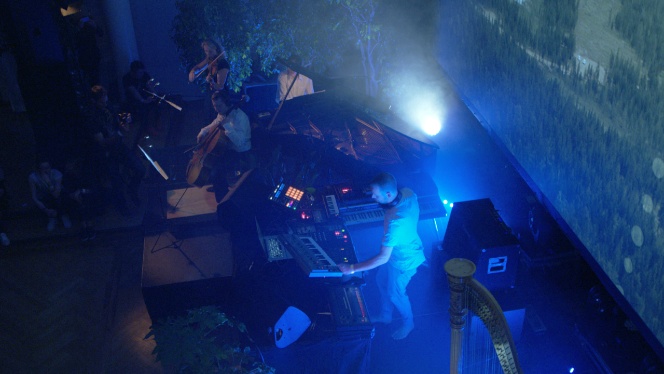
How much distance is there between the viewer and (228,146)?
20.9 feet

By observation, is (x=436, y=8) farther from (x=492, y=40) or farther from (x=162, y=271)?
(x=162, y=271)

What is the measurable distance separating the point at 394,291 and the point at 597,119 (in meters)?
2.16

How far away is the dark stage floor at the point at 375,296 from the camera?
14.7ft

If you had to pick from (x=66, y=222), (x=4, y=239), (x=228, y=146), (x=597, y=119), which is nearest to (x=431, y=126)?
(x=228, y=146)

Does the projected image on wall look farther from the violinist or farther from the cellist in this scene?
the violinist

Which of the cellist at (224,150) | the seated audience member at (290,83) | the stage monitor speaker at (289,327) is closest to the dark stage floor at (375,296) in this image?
the stage monitor speaker at (289,327)

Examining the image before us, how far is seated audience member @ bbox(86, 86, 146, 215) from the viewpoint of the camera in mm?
6840

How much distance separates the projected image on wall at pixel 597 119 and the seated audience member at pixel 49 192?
17.0 ft

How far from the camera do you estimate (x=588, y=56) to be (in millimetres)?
3516

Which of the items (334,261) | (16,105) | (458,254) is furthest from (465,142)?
(16,105)

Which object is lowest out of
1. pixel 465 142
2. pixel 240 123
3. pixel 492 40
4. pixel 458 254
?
pixel 458 254

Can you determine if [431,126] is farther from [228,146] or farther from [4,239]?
[4,239]

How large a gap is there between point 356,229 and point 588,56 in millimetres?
2862

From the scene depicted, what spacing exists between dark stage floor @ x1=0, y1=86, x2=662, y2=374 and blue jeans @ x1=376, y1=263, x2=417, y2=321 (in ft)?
0.84
